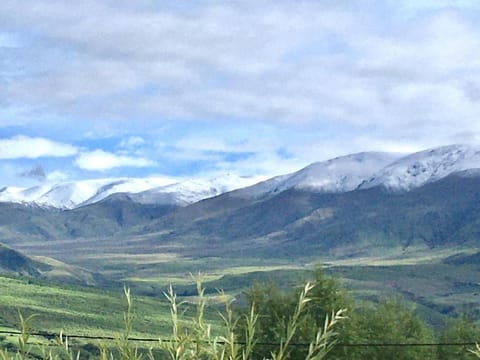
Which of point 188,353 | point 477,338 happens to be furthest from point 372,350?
point 188,353

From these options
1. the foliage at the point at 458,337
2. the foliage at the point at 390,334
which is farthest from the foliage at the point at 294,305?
the foliage at the point at 458,337

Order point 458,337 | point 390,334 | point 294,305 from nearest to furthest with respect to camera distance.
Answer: point 294,305 < point 390,334 < point 458,337

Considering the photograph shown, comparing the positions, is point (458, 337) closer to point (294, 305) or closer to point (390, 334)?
point (390, 334)

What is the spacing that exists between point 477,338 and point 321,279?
17.8m

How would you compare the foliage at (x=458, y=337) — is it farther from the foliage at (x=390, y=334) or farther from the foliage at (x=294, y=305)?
the foliage at (x=294, y=305)

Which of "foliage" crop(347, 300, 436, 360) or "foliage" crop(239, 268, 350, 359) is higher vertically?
"foliage" crop(239, 268, 350, 359)

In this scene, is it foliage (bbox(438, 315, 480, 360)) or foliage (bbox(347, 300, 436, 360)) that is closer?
foliage (bbox(347, 300, 436, 360))

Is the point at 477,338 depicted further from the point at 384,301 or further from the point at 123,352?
the point at 123,352

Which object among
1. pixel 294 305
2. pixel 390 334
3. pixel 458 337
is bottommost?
pixel 458 337

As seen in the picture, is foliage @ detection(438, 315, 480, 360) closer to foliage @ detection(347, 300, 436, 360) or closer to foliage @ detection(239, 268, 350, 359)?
foliage @ detection(347, 300, 436, 360)

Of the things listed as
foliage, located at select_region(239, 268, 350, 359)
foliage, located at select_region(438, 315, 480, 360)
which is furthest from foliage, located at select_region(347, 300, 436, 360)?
foliage, located at select_region(239, 268, 350, 359)

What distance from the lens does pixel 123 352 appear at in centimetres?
1228

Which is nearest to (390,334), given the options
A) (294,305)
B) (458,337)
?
(458,337)

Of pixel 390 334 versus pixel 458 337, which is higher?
pixel 390 334
